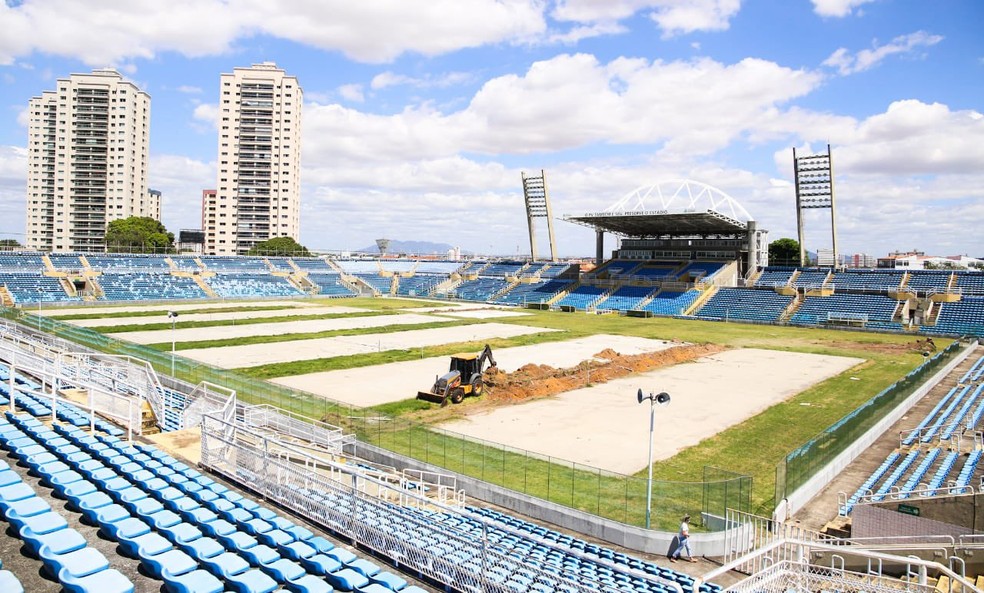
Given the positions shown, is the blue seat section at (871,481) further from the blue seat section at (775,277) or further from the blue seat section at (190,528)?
the blue seat section at (775,277)

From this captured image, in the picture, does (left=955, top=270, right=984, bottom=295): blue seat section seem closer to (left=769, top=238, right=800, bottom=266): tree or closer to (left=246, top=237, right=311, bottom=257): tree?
(left=769, top=238, right=800, bottom=266): tree

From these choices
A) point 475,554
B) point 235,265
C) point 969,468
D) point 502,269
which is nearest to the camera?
point 475,554

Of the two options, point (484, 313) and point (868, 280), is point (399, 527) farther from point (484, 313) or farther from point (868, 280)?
point (868, 280)

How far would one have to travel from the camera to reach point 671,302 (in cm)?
8300

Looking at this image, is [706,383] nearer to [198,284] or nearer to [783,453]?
[783,453]

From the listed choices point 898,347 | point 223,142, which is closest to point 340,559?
point 898,347

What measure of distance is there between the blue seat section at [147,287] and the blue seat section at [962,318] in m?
87.8

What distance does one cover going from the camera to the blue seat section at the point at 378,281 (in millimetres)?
110375

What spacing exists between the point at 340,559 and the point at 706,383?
31712 mm

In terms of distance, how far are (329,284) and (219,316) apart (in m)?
37.0

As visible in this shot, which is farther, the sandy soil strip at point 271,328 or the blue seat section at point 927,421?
the sandy soil strip at point 271,328

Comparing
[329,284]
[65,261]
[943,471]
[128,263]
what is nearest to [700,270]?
[329,284]

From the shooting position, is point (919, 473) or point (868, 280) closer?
point (919, 473)

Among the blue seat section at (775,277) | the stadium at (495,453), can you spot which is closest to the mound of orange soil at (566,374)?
the stadium at (495,453)
